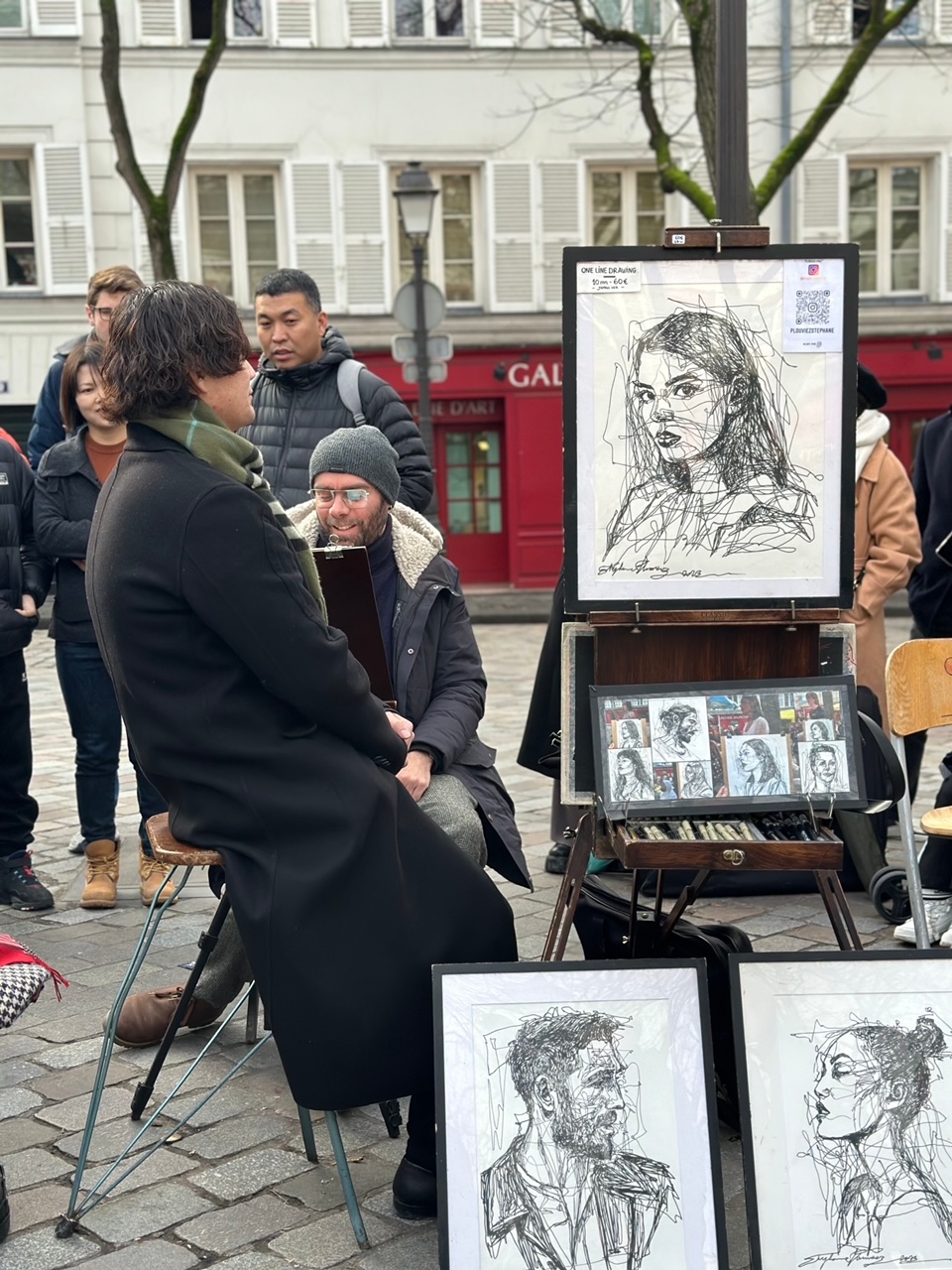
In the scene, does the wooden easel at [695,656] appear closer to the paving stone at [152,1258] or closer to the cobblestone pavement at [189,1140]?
the cobblestone pavement at [189,1140]

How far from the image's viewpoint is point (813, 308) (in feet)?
9.96

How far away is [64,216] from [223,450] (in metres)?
16.5

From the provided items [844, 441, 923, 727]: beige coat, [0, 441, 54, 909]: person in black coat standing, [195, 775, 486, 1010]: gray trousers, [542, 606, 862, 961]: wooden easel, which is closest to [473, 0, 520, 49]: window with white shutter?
[844, 441, 923, 727]: beige coat

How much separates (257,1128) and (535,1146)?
107 centimetres

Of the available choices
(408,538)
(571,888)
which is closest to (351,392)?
(408,538)

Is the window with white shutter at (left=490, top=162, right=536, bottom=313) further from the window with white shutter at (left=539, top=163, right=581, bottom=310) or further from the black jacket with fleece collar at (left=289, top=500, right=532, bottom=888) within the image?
the black jacket with fleece collar at (left=289, top=500, right=532, bottom=888)

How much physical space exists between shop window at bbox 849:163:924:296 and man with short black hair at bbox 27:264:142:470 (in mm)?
15214

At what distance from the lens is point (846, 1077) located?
2664 mm

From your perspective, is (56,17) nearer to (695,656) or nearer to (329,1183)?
(695,656)

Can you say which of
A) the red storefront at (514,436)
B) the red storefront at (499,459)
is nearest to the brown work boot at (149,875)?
the red storefront at (499,459)

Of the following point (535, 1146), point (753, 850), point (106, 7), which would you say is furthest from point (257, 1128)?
point (106, 7)

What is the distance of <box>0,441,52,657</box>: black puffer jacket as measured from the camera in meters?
5.29

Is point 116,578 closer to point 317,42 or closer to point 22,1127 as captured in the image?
point 22,1127

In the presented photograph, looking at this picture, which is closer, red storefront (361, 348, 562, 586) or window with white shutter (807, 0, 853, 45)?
window with white shutter (807, 0, 853, 45)
